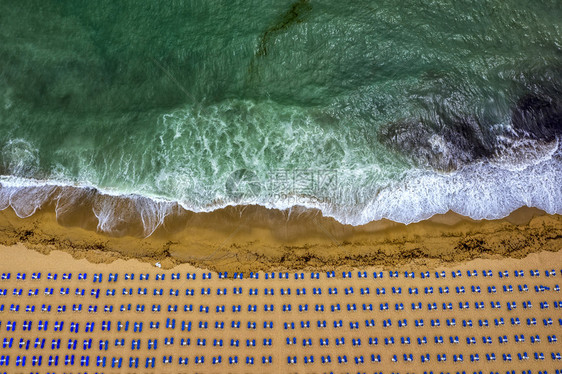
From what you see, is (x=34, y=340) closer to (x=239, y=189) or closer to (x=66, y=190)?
(x=66, y=190)

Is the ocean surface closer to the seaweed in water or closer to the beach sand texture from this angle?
the seaweed in water

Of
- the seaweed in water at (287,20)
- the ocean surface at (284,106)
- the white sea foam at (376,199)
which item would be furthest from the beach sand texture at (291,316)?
the seaweed in water at (287,20)

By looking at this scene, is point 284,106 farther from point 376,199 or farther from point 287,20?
point 376,199

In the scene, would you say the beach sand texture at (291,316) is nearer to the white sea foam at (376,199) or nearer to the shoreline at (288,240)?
the shoreline at (288,240)

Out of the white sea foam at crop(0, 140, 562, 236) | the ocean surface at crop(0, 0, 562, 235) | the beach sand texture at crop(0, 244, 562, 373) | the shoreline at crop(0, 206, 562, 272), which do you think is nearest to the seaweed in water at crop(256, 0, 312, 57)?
the ocean surface at crop(0, 0, 562, 235)

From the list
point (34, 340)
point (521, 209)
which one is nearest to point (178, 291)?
point (34, 340)
